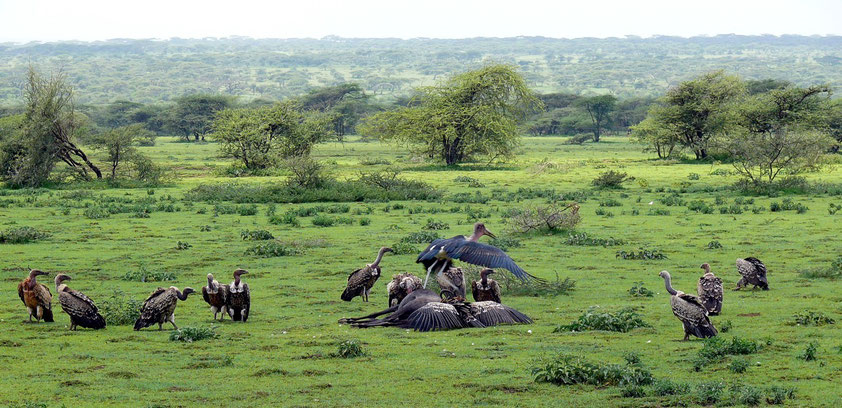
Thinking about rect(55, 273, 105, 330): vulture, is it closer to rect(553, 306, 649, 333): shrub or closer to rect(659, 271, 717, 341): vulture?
rect(553, 306, 649, 333): shrub

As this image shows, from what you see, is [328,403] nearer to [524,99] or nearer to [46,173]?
[46,173]

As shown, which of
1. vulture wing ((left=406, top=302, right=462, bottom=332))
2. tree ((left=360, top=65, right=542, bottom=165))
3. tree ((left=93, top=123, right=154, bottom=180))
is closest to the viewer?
vulture wing ((left=406, top=302, right=462, bottom=332))

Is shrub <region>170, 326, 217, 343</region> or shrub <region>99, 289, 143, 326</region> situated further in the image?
shrub <region>99, 289, 143, 326</region>

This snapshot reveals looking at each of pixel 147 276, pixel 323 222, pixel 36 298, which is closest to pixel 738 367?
pixel 36 298

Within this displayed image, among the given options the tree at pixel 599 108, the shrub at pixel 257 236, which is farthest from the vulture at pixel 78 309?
the tree at pixel 599 108

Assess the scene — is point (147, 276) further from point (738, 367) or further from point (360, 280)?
point (738, 367)

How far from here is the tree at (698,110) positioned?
58.7 metres

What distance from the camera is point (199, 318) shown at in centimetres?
1417

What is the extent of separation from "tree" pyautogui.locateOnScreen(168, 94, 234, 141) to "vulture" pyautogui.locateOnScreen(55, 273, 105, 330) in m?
86.0

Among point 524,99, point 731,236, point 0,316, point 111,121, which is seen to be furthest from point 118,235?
point 111,121

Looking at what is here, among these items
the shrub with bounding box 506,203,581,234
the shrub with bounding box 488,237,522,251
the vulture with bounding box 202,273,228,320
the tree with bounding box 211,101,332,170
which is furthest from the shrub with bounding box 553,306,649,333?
the tree with bounding box 211,101,332,170

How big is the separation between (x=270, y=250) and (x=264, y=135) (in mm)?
32862

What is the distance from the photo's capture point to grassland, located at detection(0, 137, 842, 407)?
961 centimetres

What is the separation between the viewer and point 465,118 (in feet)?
184
